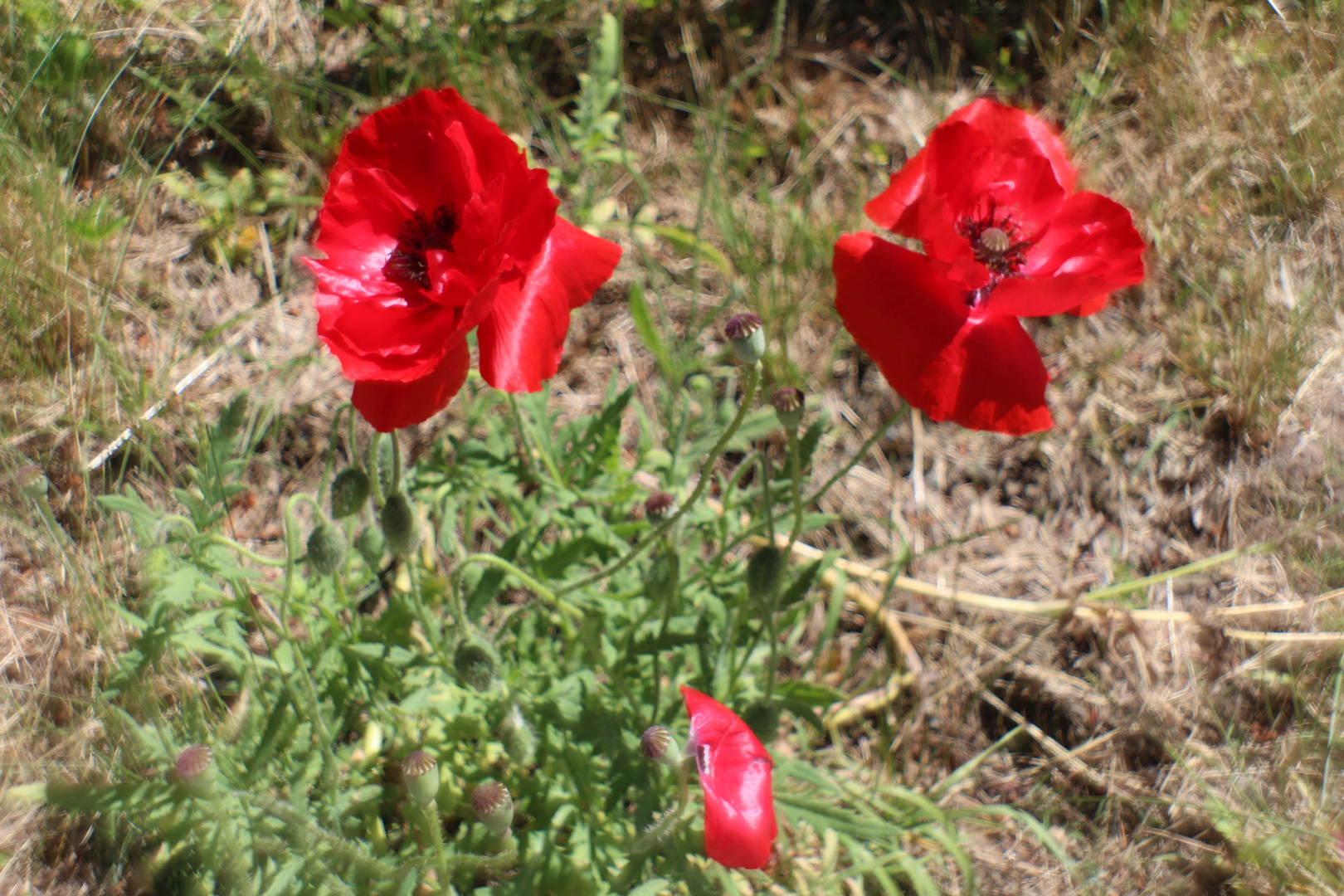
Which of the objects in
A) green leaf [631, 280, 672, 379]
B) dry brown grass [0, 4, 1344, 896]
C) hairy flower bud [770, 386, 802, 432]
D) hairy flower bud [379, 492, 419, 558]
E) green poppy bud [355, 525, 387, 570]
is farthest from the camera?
dry brown grass [0, 4, 1344, 896]

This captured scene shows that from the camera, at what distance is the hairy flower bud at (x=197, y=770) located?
1517 mm

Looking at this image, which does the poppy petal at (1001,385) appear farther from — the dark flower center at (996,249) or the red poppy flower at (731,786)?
the red poppy flower at (731,786)

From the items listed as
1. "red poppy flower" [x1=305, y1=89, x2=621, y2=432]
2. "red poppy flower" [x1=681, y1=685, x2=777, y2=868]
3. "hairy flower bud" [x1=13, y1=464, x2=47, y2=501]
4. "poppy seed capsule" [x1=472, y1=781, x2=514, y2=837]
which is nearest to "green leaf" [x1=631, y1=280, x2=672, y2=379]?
"red poppy flower" [x1=305, y1=89, x2=621, y2=432]

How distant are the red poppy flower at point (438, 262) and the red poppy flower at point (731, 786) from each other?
2.03 ft

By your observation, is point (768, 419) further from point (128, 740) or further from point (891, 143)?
point (891, 143)

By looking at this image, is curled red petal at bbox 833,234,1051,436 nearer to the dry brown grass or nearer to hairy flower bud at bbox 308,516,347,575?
hairy flower bud at bbox 308,516,347,575

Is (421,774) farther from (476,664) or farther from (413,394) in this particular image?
(413,394)

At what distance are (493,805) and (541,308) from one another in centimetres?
80

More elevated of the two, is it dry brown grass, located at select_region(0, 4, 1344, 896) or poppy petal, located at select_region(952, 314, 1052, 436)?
poppy petal, located at select_region(952, 314, 1052, 436)

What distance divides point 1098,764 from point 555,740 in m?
1.55

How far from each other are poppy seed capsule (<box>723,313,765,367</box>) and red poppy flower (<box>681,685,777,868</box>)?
0.56 meters

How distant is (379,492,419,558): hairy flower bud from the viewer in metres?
1.81

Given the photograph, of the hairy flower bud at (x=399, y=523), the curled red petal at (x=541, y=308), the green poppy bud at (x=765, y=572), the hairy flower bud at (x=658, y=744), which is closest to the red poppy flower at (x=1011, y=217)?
the curled red petal at (x=541, y=308)

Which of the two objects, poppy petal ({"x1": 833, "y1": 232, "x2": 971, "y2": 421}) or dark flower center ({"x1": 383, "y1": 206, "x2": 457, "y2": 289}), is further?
dark flower center ({"x1": 383, "y1": 206, "x2": 457, "y2": 289})
